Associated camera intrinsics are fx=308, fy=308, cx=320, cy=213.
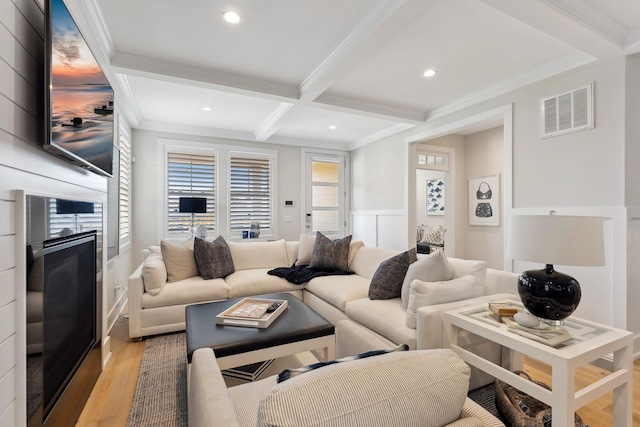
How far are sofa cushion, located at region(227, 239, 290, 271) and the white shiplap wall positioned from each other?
2602mm

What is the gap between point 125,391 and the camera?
2.03 meters

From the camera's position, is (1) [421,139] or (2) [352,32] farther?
(1) [421,139]

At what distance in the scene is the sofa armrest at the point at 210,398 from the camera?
0.79 metres

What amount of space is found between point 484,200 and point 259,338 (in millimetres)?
4631

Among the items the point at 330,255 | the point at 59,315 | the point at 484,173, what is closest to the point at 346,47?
the point at 330,255

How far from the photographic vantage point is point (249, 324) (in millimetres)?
1936

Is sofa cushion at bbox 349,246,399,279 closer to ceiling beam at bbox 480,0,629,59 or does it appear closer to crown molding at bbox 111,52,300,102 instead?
crown molding at bbox 111,52,300,102

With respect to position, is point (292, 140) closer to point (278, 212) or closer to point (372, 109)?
point (278, 212)

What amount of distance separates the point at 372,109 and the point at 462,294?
2632mm

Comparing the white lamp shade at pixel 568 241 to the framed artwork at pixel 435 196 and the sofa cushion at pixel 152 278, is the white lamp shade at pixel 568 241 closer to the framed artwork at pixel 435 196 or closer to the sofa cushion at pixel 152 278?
the sofa cushion at pixel 152 278

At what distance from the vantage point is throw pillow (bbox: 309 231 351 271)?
3627 millimetres

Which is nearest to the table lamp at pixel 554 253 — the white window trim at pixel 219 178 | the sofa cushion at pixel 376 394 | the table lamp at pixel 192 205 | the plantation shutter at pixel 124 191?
the sofa cushion at pixel 376 394

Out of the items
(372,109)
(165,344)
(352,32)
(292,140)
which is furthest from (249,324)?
(292,140)

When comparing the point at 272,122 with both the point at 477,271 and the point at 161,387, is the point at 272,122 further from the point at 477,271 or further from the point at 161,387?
the point at 161,387
